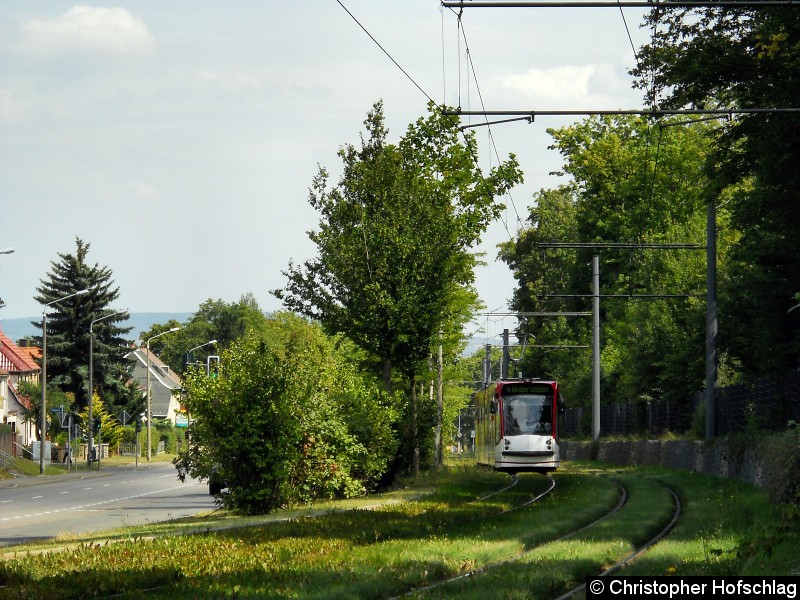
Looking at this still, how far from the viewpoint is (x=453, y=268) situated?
37.1 m

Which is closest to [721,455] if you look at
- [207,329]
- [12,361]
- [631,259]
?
[631,259]

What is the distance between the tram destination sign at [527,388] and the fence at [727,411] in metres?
4.76

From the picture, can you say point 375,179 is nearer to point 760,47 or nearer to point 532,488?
point 532,488

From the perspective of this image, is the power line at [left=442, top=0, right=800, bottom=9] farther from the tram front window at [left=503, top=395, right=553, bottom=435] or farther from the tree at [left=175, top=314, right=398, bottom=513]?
the tram front window at [left=503, top=395, right=553, bottom=435]

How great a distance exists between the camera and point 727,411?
37.2m

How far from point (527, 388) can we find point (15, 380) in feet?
233

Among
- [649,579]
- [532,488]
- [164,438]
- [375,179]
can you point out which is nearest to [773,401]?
[532,488]

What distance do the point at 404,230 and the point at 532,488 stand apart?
8.04 metres

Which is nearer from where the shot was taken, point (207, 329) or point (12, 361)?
point (12, 361)

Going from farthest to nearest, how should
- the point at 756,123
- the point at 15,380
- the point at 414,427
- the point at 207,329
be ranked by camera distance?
the point at 207,329 → the point at 15,380 → the point at 414,427 → the point at 756,123

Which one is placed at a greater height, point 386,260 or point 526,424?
point 386,260

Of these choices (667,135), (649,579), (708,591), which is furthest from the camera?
(667,135)

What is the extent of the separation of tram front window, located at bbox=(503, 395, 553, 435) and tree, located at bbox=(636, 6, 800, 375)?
21.0 ft

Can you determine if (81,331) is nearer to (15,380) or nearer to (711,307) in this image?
(15,380)
